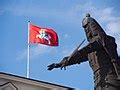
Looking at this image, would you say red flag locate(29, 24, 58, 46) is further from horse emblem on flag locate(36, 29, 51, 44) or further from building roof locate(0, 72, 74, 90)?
building roof locate(0, 72, 74, 90)

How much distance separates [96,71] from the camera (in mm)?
6785

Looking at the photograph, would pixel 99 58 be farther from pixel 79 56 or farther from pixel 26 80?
pixel 26 80

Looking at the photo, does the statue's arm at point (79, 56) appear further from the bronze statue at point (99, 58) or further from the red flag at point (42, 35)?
the red flag at point (42, 35)

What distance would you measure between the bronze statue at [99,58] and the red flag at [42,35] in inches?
505

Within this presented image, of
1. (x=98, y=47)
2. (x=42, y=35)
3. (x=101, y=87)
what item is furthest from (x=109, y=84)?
(x=42, y=35)

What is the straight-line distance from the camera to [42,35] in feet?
66.6

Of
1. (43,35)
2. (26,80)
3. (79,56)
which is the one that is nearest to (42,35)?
(43,35)

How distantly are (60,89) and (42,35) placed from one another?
2760 millimetres

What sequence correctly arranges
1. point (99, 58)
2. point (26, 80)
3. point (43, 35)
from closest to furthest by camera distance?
point (99, 58)
point (43, 35)
point (26, 80)

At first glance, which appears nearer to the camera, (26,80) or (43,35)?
(43,35)

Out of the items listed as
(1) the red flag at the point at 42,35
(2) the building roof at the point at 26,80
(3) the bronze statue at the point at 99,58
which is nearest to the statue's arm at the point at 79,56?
(3) the bronze statue at the point at 99,58

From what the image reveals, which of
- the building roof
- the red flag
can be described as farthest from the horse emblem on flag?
the building roof

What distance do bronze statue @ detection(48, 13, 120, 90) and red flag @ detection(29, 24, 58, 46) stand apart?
12837mm

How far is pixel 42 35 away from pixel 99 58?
13.5 metres
